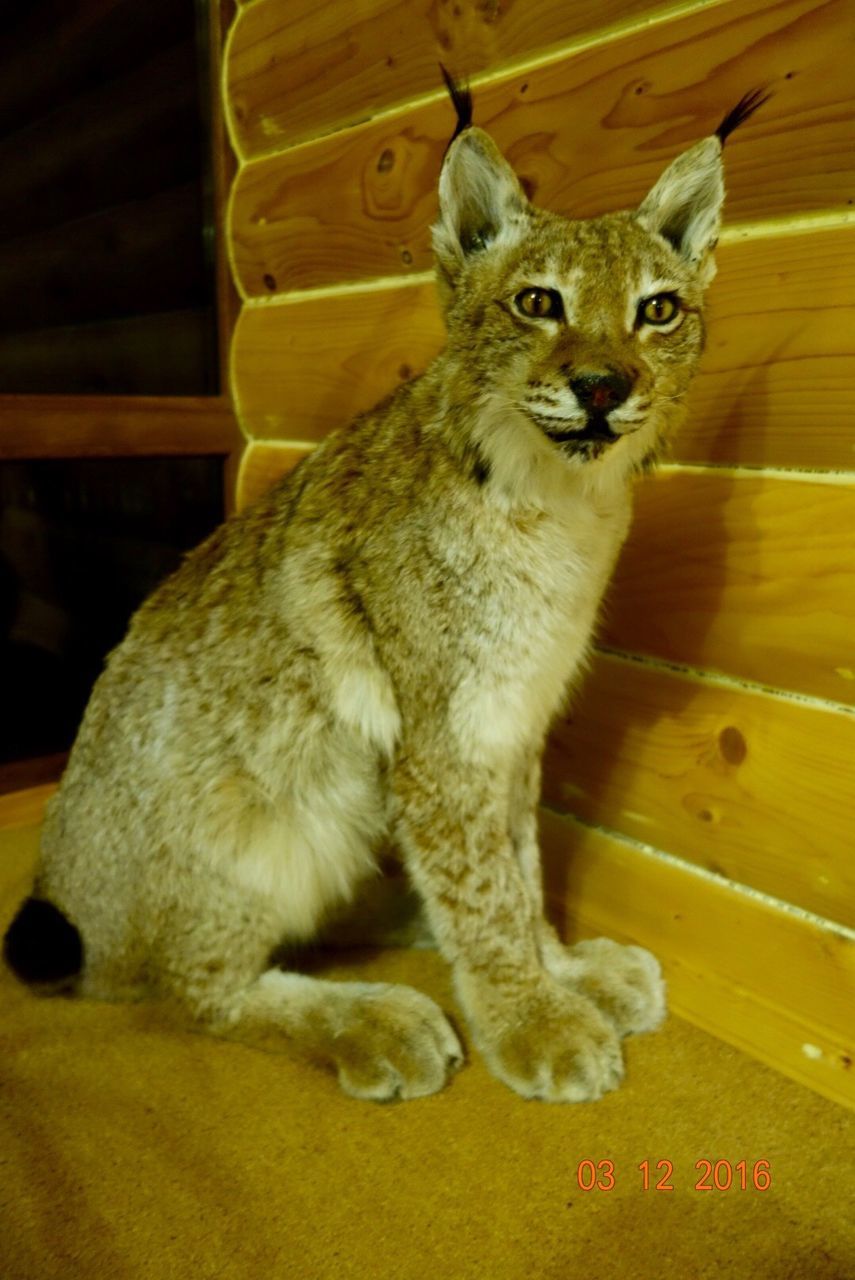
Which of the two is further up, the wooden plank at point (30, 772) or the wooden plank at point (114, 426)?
the wooden plank at point (114, 426)

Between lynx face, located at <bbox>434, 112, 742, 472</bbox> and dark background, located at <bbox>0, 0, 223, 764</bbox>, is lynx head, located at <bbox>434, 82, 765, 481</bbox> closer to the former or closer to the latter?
lynx face, located at <bbox>434, 112, 742, 472</bbox>

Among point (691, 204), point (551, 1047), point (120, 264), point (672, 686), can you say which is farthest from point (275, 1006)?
point (120, 264)

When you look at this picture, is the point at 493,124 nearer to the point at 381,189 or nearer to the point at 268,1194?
the point at 381,189

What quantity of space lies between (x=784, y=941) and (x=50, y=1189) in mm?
1286

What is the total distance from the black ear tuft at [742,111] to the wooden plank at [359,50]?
306 mm

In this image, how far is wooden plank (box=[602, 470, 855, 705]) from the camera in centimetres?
165

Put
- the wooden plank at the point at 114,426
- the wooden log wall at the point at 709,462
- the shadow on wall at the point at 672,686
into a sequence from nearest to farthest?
the wooden log wall at the point at 709,462
the shadow on wall at the point at 672,686
the wooden plank at the point at 114,426

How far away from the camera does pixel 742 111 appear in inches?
59.9

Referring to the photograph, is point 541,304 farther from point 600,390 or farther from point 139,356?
point 139,356

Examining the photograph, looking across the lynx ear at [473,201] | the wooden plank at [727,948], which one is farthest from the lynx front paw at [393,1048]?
the lynx ear at [473,201]

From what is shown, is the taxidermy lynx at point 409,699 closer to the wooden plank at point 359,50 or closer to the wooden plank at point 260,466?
the wooden plank at point 359,50

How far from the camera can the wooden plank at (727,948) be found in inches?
68.0
